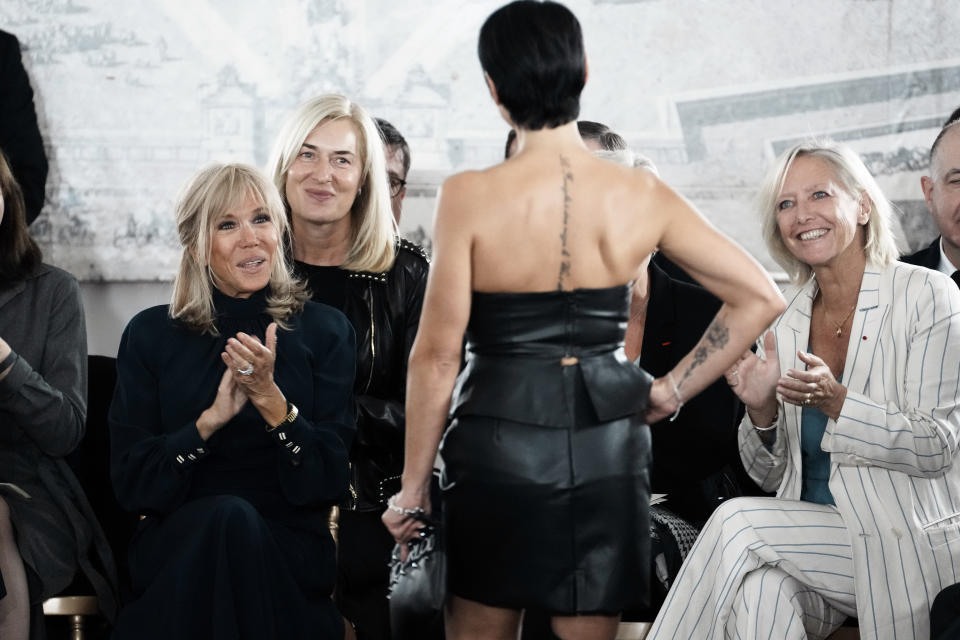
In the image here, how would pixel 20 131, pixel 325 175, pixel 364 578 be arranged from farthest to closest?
pixel 20 131
pixel 325 175
pixel 364 578

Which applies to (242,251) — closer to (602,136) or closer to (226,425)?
(226,425)

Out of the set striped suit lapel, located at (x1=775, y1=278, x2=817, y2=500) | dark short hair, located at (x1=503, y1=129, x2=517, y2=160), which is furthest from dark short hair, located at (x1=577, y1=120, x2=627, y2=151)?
striped suit lapel, located at (x1=775, y1=278, x2=817, y2=500)

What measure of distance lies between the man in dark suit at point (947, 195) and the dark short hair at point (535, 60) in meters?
1.90

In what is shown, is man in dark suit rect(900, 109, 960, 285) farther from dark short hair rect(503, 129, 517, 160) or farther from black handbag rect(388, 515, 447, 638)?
black handbag rect(388, 515, 447, 638)

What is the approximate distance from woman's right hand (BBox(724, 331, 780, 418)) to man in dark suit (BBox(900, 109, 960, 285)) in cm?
107

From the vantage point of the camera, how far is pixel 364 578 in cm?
297

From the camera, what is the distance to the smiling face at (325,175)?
3246 mm

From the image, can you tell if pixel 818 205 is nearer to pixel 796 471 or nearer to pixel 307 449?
pixel 796 471

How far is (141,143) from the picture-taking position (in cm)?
414

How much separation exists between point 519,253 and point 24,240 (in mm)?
1900

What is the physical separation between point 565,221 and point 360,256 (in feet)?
4.97

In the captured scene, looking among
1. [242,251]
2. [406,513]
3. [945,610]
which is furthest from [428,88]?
[945,610]

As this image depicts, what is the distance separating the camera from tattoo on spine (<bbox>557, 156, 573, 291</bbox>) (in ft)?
6.15

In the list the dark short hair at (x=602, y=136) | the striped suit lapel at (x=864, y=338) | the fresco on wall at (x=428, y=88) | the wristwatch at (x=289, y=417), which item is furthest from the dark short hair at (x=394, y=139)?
the striped suit lapel at (x=864, y=338)
